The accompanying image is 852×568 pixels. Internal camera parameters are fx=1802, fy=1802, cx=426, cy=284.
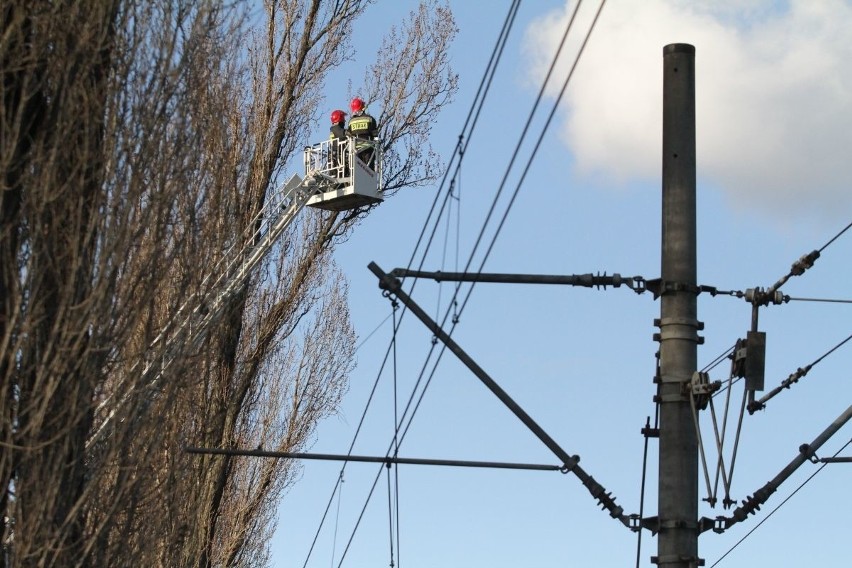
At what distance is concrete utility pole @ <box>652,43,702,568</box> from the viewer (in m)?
10.7

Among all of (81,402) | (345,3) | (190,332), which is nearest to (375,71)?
(345,3)

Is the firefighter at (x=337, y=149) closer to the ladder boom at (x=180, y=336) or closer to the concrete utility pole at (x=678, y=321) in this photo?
the ladder boom at (x=180, y=336)

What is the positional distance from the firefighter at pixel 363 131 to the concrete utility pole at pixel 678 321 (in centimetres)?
759

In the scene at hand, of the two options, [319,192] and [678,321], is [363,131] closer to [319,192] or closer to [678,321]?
[319,192]

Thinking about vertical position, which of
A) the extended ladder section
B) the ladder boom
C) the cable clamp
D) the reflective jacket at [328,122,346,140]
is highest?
the reflective jacket at [328,122,346,140]

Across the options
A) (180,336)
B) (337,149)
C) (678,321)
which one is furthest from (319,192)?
(678,321)

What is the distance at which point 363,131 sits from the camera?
19.0 m

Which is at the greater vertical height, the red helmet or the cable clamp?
the red helmet

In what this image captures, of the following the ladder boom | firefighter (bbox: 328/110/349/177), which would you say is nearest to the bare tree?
the ladder boom

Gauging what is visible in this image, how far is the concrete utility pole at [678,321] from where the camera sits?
10.7m

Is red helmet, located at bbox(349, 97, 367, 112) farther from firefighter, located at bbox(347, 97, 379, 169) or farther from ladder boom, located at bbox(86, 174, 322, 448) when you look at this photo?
ladder boom, located at bbox(86, 174, 322, 448)

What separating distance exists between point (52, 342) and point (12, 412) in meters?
0.47

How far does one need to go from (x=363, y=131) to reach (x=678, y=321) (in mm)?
8506

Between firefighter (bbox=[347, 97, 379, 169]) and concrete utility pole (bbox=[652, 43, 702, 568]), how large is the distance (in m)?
7.59
